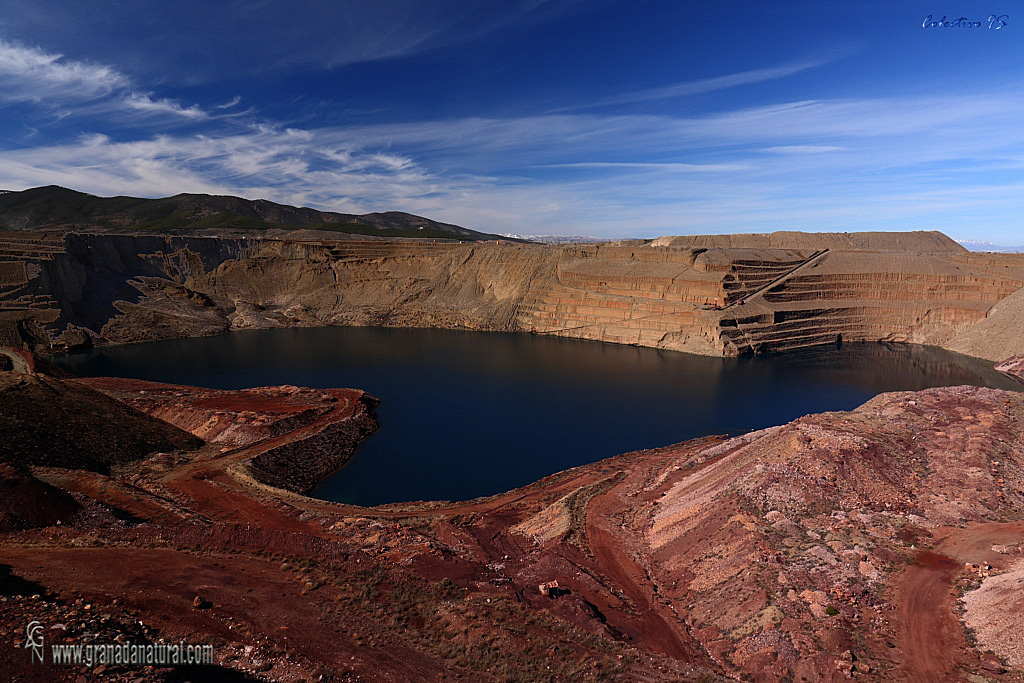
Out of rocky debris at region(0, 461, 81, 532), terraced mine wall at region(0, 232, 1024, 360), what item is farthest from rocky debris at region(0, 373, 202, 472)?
terraced mine wall at region(0, 232, 1024, 360)

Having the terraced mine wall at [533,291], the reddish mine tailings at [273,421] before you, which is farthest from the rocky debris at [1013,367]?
the reddish mine tailings at [273,421]

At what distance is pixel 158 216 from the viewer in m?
159

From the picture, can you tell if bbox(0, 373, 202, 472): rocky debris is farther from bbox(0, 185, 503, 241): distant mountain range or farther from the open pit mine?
bbox(0, 185, 503, 241): distant mountain range

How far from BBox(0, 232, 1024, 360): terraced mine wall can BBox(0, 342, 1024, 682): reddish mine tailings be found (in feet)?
126

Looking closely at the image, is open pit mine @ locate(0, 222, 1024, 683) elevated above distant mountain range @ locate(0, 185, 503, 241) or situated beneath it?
situated beneath

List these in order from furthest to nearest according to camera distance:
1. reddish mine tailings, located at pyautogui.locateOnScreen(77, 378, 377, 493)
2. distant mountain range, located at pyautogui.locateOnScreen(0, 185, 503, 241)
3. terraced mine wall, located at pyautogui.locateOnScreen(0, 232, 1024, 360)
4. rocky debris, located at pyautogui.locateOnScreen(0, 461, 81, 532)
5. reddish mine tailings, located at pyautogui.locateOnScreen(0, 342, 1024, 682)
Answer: distant mountain range, located at pyautogui.locateOnScreen(0, 185, 503, 241) → terraced mine wall, located at pyautogui.locateOnScreen(0, 232, 1024, 360) → reddish mine tailings, located at pyautogui.locateOnScreen(77, 378, 377, 493) → rocky debris, located at pyautogui.locateOnScreen(0, 461, 81, 532) → reddish mine tailings, located at pyautogui.locateOnScreen(0, 342, 1024, 682)

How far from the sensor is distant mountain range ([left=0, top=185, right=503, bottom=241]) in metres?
134

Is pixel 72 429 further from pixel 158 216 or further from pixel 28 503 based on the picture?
pixel 158 216

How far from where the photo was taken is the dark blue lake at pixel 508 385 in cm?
2898

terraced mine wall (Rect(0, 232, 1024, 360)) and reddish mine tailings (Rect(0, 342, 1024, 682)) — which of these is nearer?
reddish mine tailings (Rect(0, 342, 1024, 682))

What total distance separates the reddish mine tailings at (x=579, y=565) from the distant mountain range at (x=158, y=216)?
105m

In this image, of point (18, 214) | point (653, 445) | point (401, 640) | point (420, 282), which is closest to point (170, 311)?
point (420, 282)

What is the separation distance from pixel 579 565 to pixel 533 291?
59.2 metres

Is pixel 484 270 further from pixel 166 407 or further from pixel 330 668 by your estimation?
pixel 330 668
